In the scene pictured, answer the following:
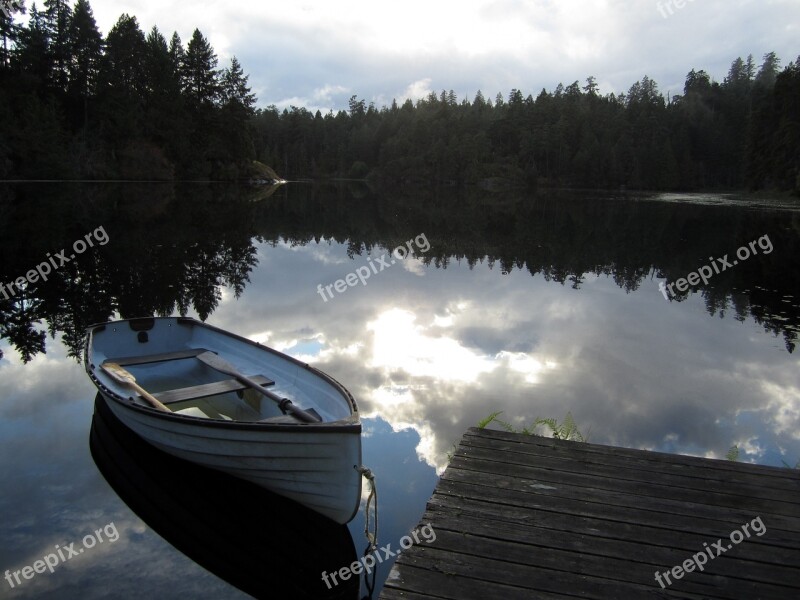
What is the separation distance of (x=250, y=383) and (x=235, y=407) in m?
0.59

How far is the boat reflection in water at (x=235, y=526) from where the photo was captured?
4961mm

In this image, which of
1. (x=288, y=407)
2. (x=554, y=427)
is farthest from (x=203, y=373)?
(x=554, y=427)

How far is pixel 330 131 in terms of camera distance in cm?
14100

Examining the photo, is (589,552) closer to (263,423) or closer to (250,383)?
(263,423)

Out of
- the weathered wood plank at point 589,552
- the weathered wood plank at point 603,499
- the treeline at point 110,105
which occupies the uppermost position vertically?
the treeline at point 110,105

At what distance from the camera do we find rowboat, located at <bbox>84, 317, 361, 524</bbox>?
5203 mm

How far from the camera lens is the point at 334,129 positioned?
141000 millimetres

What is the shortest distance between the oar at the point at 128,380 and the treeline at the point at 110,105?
48.2 metres

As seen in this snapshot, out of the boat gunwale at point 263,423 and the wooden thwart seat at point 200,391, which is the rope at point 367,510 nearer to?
the boat gunwale at point 263,423

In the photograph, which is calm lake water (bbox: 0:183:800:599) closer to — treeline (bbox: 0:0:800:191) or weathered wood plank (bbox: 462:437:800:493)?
weathered wood plank (bbox: 462:437:800:493)

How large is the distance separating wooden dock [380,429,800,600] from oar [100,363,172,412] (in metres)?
3.38

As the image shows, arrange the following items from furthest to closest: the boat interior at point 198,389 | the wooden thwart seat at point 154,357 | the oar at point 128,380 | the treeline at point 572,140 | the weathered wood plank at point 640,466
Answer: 1. the treeline at point 572,140
2. the wooden thwart seat at point 154,357
3. the boat interior at point 198,389
4. the oar at point 128,380
5. the weathered wood plank at point 640,466

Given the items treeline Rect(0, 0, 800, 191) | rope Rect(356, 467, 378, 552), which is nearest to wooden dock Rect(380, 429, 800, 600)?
rope Rect(356, 467, 378, 552)

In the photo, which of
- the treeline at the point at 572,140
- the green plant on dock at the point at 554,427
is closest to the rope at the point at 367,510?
the green plant on dock at the point at 554,427
